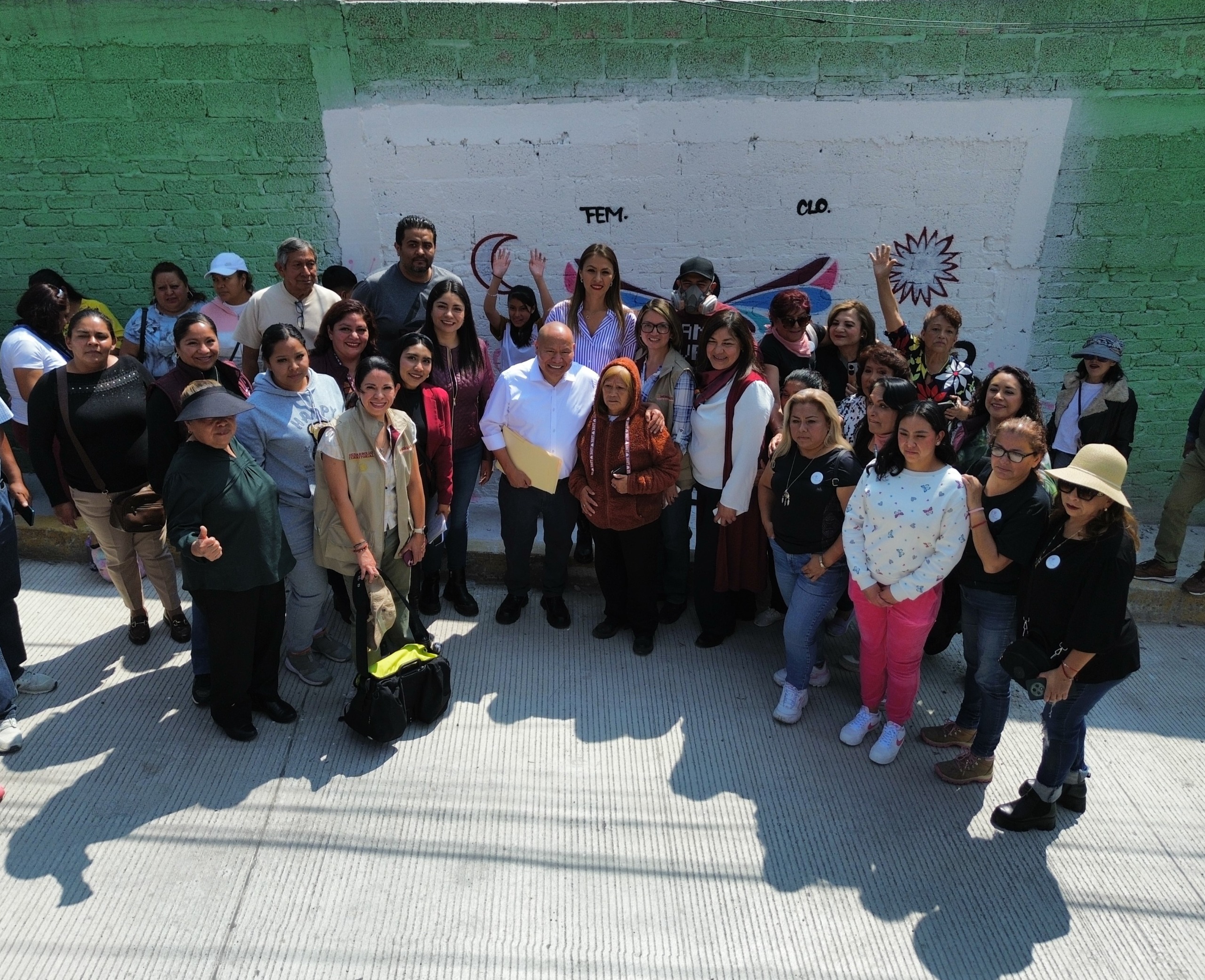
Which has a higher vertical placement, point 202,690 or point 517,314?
point 517,314

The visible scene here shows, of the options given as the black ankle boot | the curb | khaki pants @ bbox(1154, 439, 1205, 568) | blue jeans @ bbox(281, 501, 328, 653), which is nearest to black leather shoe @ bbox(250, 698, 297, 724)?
blue jeans @ bbox(281, 501, 328, 653)

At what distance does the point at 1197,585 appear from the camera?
15.9 ft

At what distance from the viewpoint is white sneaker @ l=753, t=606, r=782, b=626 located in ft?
15.4

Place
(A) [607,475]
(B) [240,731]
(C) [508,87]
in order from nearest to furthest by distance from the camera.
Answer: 1. (B) [240,731]
2. (A) [607,475]
3. (C) [508,87]

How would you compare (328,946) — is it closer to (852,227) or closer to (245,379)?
(245,379)

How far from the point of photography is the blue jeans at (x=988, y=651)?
346cm

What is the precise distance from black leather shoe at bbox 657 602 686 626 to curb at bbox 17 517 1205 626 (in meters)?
0.52

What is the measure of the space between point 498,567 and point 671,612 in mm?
1085

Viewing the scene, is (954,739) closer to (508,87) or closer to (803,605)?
(803,605)

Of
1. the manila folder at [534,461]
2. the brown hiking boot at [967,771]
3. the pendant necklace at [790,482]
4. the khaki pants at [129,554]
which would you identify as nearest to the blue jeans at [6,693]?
the khaki pants at [129,554]

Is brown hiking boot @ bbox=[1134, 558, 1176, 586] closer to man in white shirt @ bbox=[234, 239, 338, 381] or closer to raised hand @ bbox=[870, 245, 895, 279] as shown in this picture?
raised hand @ bbox=[870, 245, 895, 279]

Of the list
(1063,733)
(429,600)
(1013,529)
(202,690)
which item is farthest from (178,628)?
(1063,733)

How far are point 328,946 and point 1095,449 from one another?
3.04m

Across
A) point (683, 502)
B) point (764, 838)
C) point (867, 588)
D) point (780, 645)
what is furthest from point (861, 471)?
point (764, 838)
